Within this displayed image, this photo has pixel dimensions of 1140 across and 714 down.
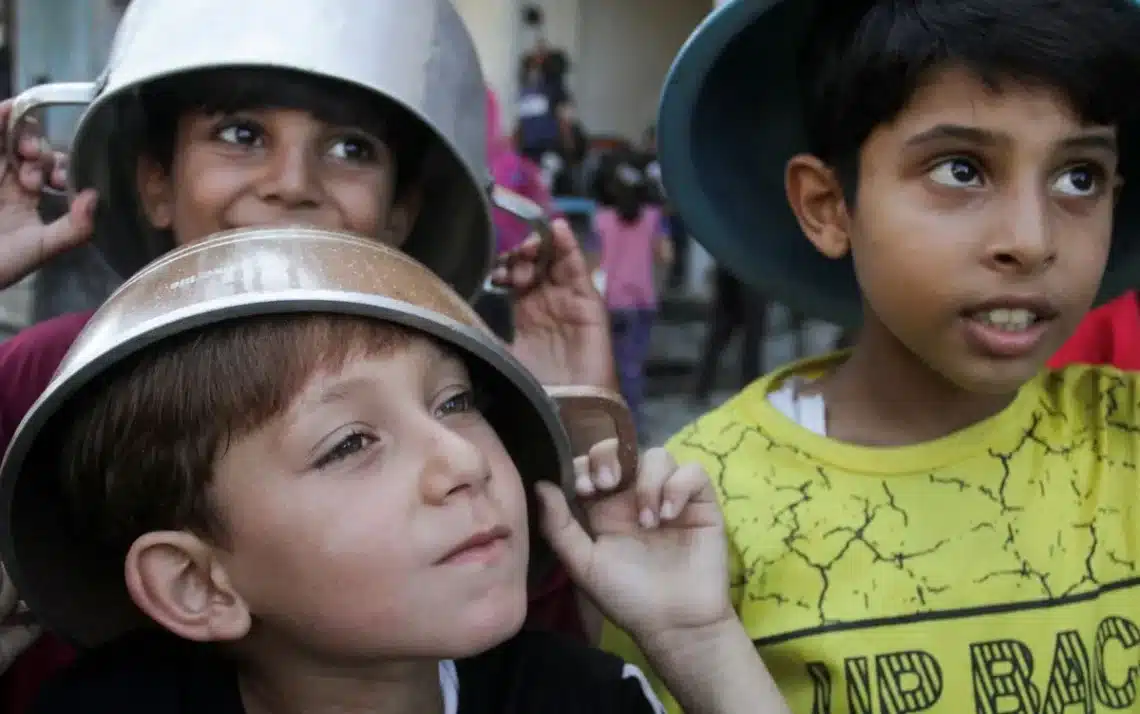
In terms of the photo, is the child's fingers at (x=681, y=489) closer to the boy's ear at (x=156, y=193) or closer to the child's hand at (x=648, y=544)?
the child's hand at (x=648, y=544)

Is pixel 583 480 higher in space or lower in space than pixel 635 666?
higher

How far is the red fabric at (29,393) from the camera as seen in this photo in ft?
3.70

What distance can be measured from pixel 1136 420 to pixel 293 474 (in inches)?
33.3

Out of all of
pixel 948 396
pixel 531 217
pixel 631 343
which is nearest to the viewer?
pixel 948 396

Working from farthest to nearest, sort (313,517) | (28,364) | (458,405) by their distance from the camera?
(28,364) < (458,405) < (313,517)

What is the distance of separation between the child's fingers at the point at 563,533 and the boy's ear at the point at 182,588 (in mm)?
276

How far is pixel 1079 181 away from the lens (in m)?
1.03

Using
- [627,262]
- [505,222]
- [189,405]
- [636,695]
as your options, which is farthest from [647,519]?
[627,262]

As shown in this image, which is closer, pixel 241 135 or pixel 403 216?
pixel 241 135

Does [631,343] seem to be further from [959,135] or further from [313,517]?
[313,517]

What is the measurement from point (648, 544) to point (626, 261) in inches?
160

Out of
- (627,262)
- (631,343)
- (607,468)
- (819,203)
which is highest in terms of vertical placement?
(819,203)

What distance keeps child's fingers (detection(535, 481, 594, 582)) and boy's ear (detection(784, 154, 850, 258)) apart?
0.40m

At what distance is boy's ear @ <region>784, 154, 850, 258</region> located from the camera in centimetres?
118
